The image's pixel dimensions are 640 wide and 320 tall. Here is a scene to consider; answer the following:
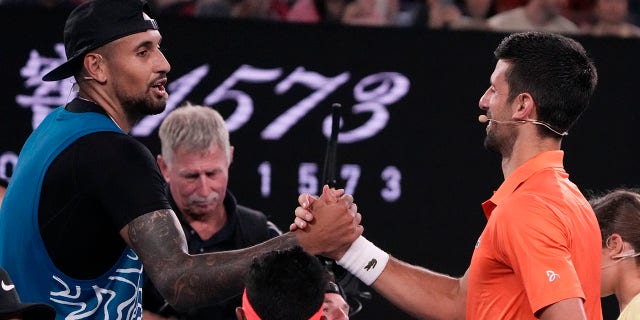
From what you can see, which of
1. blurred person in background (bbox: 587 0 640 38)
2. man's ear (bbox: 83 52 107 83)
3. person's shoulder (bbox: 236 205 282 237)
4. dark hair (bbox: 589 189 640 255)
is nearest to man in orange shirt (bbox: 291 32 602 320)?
man's ear (bbox: 83 52 107 83)

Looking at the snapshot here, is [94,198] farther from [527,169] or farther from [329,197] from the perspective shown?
[527,169]

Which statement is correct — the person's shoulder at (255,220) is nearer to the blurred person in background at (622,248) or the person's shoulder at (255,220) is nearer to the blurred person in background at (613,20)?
the blurred person in background at (622,248)

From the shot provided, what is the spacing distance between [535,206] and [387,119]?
2.80 meters

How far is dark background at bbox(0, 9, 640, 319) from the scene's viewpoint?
6.21 meters

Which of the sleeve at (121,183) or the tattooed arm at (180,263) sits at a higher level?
the sleeve at (121,183)

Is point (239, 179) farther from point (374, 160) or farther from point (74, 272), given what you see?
point (74, 272)

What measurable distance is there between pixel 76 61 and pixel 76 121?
0.24 meters

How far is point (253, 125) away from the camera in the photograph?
6.25 meters

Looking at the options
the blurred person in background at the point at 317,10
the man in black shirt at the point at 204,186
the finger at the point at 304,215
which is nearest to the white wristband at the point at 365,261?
the finger at the point at 304,215

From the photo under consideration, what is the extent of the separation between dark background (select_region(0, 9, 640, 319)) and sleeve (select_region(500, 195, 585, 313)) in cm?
274

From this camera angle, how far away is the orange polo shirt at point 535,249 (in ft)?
11.1

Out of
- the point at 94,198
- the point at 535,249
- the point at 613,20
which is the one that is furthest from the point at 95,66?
the point at 613,20

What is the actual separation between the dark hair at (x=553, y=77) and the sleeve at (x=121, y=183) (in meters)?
1.11

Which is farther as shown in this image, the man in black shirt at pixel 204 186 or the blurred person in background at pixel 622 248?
the man in black shirt at pixel 204 186
